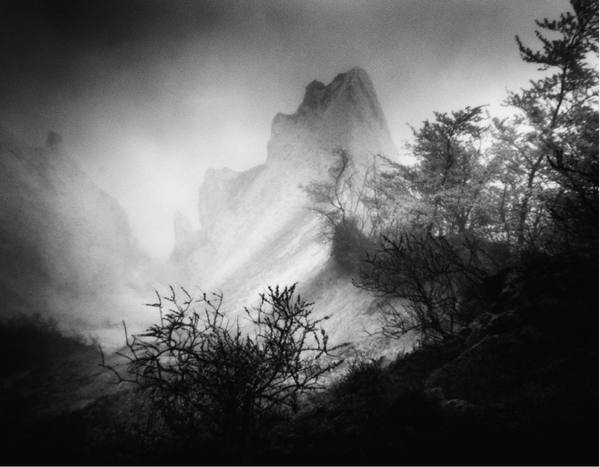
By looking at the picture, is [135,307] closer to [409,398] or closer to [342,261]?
[342,261]

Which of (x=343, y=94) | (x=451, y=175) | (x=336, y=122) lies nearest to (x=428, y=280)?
(x=451, y=175)

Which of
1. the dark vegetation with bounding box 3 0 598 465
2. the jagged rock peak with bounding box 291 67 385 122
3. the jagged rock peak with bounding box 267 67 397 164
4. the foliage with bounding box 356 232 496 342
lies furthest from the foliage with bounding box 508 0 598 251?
the jagged rock peak with bounding box 291 67 385 122

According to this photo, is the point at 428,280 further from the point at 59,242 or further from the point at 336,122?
the point at 59,242

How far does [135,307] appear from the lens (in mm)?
41000

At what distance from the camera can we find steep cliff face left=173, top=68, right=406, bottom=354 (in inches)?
1216

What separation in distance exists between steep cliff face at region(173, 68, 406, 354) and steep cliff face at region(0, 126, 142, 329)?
13546 millimetres

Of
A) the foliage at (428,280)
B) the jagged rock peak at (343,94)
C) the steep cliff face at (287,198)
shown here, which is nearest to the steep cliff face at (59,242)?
the steep cliff face at (287,198)

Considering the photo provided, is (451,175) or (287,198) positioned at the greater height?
(287,198)

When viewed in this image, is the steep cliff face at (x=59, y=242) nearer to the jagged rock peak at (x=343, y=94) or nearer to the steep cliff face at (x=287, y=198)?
the steep cliff face at (x=287, y=198)

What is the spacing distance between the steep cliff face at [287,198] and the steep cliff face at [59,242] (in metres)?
13.5

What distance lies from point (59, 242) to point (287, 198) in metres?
37.7

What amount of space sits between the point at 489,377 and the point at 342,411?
8.39 ft

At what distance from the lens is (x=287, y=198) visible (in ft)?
140

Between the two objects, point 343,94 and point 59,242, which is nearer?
point 59,242
